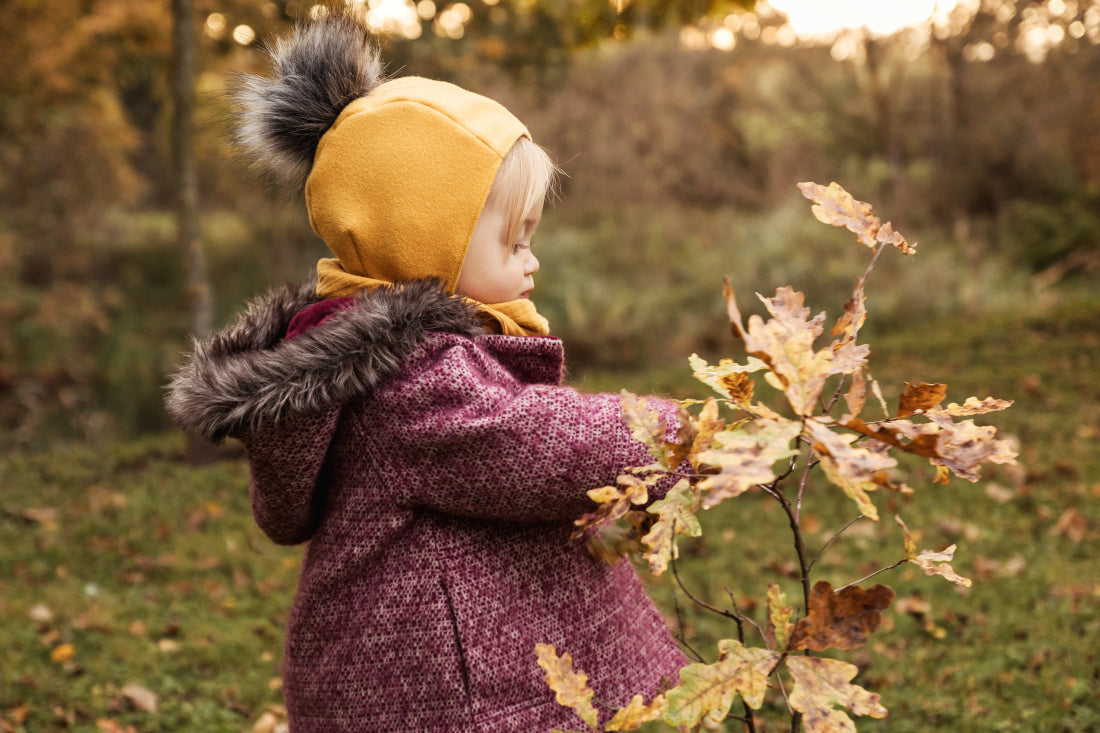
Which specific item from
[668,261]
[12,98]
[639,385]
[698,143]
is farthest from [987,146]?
[12,98]

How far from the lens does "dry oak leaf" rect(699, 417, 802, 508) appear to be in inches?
33.1

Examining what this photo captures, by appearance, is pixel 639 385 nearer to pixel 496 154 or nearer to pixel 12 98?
pixel 496 154

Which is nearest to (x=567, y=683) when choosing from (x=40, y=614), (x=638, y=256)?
(x=40, y=614)

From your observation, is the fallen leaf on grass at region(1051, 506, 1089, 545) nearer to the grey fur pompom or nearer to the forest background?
the forest background

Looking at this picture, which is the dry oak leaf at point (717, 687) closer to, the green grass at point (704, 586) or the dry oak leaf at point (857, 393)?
the dry oak leaf at point (857, 393)

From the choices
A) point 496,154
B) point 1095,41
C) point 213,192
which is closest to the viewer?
point 496,154

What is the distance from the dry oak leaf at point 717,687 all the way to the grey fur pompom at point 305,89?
1.19 m

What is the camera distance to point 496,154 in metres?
1.56

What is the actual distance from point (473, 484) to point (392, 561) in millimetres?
229

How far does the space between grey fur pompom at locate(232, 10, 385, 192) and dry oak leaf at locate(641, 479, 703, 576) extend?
102cm

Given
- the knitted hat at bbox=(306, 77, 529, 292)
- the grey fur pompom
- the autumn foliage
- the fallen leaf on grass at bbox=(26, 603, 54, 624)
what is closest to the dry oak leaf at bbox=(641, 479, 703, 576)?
the autumn foliage

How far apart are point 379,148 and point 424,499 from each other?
2.00 ft

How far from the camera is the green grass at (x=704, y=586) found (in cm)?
295

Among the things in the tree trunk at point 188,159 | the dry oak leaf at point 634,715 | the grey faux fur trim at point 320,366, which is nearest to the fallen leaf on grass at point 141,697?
the grey faux fur trim at point 320,366
